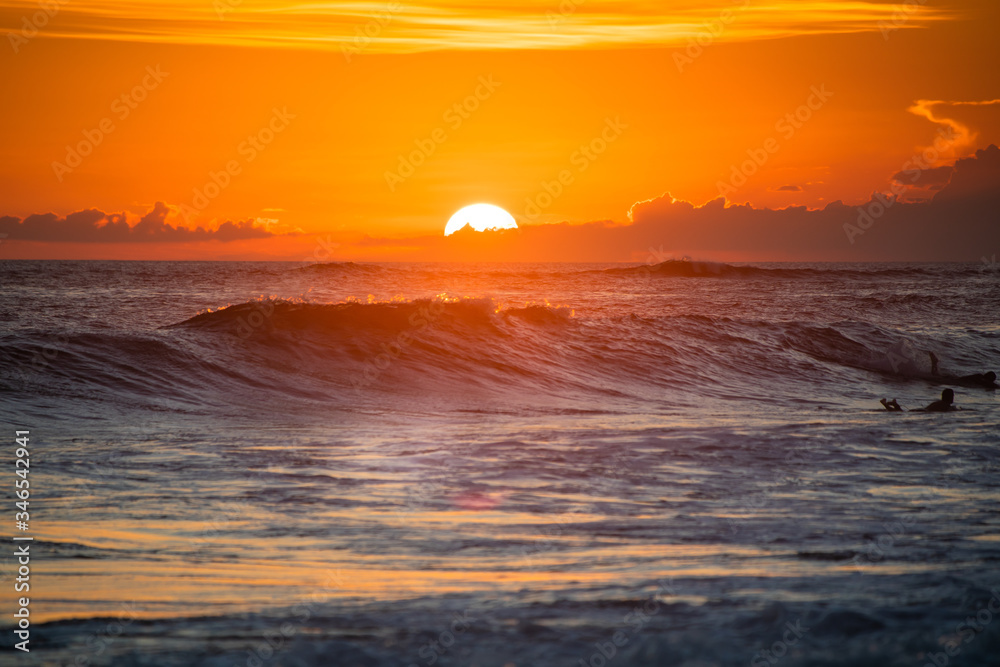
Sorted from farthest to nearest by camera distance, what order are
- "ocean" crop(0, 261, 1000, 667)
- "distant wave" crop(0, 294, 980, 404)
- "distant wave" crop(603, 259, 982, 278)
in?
1. "distant wave" crop(603, 259, 982, 278)
2. "distant wave" crop(0, 294, 980, 404)
3. "ocean" crop(0, 261, 1000, 667)

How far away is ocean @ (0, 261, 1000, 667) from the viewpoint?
3.73 metres

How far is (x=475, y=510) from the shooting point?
6.20 metres

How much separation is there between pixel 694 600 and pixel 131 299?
37279mm

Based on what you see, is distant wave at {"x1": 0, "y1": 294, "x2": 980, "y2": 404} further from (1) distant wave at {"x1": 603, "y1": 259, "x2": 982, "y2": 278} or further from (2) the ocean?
(1) distant wave at {"x1": 603, "y1": 259, "x2": 982, "y2": 278}

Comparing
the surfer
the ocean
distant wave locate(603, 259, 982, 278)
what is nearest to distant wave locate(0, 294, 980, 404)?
the ocean

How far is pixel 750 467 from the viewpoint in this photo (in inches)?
310

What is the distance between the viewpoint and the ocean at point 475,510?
3734 mm

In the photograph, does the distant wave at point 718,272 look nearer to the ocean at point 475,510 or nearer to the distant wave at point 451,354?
the distant wave at point 451,354

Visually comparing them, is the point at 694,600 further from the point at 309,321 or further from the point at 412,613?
the point at 309,321

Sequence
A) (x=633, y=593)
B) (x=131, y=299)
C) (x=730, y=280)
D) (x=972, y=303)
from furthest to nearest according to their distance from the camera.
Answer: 1. (x=730, y=280)
2. (x=972, y=303)
3. (x=131, y=299)
4. (x=633, y=593)

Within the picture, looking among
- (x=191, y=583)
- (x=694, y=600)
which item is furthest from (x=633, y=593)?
(x=191, y=583)

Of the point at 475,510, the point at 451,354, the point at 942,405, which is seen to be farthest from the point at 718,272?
the point at 475,510

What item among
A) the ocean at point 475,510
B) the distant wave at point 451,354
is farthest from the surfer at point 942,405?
the distant wave at point 451,354

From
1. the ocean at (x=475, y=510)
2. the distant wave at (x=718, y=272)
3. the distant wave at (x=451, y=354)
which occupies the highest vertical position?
the distant wave at (x=718, y=272)
